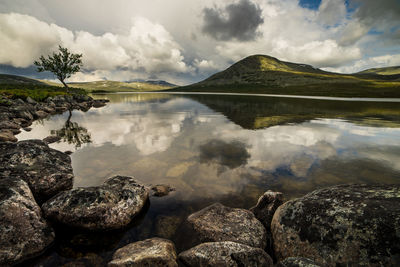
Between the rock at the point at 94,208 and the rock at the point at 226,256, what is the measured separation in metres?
3.20

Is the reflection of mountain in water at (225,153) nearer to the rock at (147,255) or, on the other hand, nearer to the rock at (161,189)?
the rock at (161,189)

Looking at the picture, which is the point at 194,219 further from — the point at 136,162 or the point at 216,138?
the point at 216,138

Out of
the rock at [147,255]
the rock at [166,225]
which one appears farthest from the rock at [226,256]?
the rock at [166,225]

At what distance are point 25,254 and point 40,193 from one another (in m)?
3.37

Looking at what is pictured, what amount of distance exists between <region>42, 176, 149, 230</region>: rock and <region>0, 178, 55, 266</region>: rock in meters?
0.53

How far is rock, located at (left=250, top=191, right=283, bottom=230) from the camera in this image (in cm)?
697

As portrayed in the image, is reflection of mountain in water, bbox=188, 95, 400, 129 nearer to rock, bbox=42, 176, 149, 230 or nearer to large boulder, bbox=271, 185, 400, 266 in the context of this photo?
large boulder, bbox=271, 185, 400, 266

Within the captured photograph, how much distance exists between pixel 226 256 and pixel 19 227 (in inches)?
262

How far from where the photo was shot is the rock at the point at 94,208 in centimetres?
653

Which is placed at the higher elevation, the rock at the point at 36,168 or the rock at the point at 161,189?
the rock at the point at 36,168

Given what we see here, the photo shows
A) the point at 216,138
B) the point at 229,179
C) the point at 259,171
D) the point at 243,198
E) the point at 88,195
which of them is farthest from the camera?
the point at 216,138

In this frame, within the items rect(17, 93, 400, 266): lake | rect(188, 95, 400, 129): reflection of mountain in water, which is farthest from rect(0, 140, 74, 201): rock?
rect(188, 95, 400, 129): reflection of mountain in water

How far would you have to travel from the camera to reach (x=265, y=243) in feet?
20.4

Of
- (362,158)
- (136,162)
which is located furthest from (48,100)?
(362,158)
